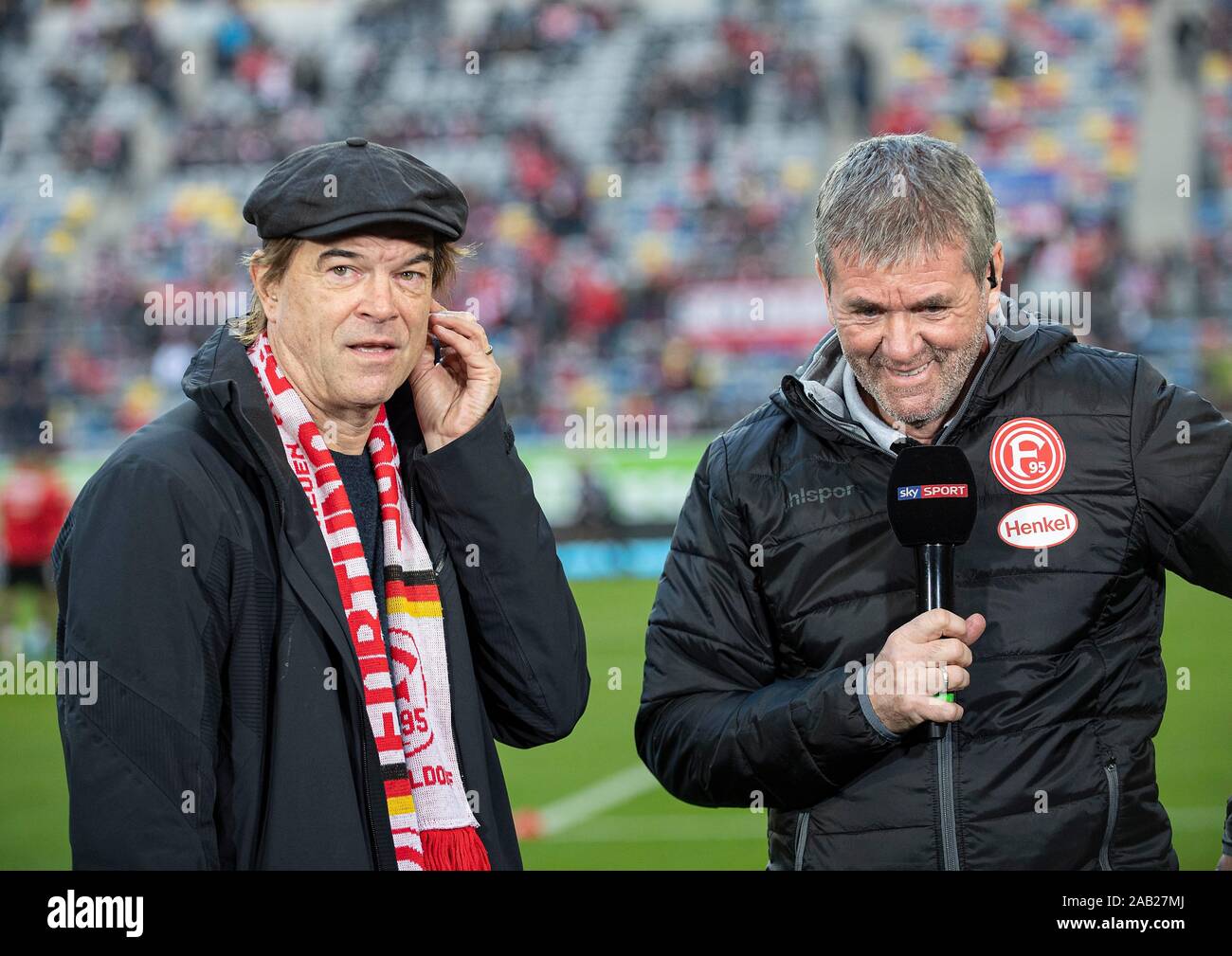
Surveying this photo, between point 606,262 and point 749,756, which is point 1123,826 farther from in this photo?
point 606,262

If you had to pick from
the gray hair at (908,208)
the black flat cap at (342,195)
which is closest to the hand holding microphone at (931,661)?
the gray hair at (908,208)

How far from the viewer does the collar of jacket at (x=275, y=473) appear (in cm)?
199

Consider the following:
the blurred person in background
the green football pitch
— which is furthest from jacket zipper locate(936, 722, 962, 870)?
the blurred person in background

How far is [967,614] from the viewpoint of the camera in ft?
6.98

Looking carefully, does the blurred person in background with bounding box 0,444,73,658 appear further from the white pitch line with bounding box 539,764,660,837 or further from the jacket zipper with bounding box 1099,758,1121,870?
the jacket zipper with bounding box 1099,758,1121,870

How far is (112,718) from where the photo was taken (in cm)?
183

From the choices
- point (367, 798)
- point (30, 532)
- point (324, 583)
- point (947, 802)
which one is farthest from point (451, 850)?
point (30, 532)

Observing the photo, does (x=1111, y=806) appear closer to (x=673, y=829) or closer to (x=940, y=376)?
(x=940, y=376)

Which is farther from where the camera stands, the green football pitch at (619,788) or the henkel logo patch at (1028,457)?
the green football pitch at (619,788)

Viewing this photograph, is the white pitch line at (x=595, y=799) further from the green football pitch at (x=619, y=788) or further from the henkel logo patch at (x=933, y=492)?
the henkel logo patch at (x=933, y=492)

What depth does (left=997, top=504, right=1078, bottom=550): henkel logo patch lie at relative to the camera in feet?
7.06
